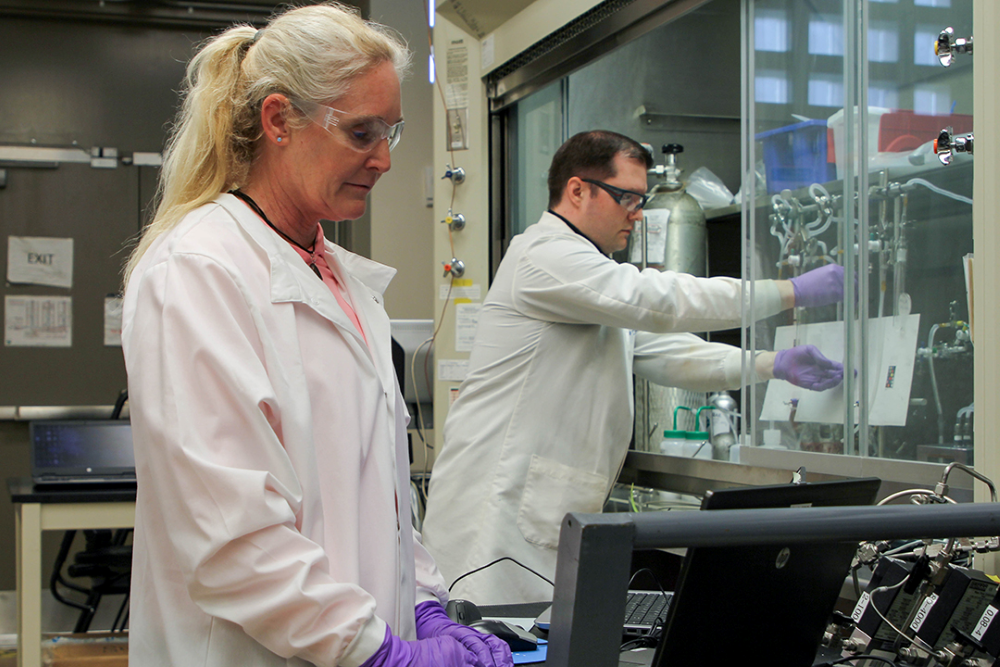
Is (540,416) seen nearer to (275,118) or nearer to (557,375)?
(557,375)

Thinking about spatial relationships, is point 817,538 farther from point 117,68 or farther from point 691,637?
point 117,68

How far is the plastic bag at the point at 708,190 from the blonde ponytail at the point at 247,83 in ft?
4.98

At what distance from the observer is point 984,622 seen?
3.11 ft

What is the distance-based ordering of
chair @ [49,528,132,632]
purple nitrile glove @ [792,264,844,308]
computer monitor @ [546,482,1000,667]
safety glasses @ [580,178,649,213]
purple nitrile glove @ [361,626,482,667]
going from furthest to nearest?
chair @ [49,528,132,632] → safety glasses @ [580,178,649,213] → purple nitrile glove @ [792,264,844,308] → purple nitrile glove @ [361,626,482,667] → computer monitor @ [546,482,1000,667]

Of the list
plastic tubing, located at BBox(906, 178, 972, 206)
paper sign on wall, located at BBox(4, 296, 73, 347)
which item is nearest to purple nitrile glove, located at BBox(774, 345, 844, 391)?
plastic tubing, located at BBox(906, 178, 972, 206)

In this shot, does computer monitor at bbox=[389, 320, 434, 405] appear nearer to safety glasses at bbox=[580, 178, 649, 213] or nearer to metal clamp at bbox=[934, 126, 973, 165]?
safety glasses at bbox=[580, 178, 649, 213]

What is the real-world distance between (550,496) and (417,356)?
1276mm

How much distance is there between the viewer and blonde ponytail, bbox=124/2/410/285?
101 cm

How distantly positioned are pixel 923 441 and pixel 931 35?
2.20 ft

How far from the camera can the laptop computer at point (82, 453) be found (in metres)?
2.79

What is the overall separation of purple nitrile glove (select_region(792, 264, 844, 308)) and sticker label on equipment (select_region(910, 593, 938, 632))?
0.70 meters

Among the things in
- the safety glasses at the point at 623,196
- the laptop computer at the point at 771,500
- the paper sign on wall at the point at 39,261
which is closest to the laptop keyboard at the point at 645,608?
the laptop computer at the point at 771,500

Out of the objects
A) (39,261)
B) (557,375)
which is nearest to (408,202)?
(39,261)

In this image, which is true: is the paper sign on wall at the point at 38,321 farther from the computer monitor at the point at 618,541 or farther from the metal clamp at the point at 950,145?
the computer monitor at the point at 618,541
